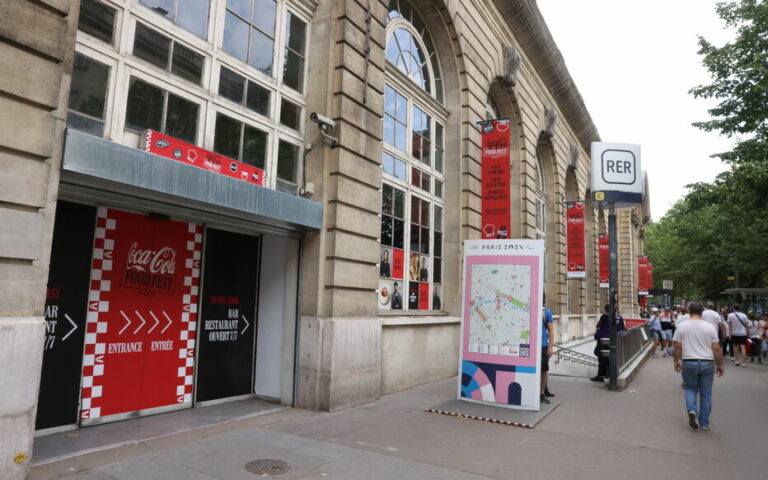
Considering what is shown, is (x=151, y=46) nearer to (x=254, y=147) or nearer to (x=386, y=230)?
(x=254, y=147)

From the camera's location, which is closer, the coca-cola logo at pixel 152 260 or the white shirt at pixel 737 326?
the coca-cola logo at pixel 152 260

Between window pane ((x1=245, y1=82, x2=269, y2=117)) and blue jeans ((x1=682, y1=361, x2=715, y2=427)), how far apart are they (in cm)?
740

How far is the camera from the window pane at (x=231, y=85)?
692cm

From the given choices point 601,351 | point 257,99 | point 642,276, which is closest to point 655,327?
point 601,351

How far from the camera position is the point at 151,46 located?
19.6 ft

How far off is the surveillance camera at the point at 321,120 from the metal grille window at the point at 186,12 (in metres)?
1.87

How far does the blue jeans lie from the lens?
6.94 meters

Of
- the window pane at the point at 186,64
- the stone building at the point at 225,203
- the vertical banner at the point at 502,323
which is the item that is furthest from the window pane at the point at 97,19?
the vertical banner at the point at 502,323

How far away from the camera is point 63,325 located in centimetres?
569

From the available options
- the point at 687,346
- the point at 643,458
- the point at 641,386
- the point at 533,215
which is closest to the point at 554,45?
the point at 533,215

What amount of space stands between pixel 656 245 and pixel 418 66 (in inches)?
2928

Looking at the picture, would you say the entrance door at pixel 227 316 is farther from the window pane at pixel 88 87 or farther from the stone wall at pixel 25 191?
the stone wall at pixel 25 191

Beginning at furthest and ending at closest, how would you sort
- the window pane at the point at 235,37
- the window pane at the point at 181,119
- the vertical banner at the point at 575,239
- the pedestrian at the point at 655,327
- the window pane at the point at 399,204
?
the vertical banner at the point at 575,239
the pedestrian at the point at 655,327
the window pane at the point at 399,204
the window pane at the point at 235,37
the window pane at the point at 181,119

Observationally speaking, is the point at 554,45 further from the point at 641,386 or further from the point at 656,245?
A: the point at 656,245
